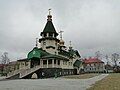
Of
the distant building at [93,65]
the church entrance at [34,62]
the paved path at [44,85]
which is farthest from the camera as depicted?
the distant building at [93,65]

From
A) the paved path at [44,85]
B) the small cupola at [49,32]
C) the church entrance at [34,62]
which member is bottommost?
the paved path at [44,85]

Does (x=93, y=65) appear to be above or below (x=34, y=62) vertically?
above

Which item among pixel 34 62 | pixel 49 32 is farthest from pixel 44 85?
pixel 49 32

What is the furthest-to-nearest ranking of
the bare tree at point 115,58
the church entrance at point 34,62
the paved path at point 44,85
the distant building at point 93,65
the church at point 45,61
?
the distant building at point 93,65, the bare tree at point 115,58, the church entrance at point 34,62, the church at point 45,61, the paved path at point 44,85

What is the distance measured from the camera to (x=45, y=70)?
146 ft

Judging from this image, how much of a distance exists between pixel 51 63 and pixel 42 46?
24.4 feet

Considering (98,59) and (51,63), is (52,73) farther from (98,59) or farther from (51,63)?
(98,59)

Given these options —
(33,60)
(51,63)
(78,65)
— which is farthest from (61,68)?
(78,65)

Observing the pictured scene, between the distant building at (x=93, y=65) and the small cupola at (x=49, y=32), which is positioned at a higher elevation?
the small cupola at (x=49, y=32)

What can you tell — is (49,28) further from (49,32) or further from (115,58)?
(115,58)

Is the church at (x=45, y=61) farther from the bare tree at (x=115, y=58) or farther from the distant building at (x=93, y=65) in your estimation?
the distant building at (x=93, y=65)

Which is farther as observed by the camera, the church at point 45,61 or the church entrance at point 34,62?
the church entrance at point 34,62

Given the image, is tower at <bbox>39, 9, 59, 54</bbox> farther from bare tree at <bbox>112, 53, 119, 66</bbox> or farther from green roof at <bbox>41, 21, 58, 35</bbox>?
bare tree at <bbox>112, 53, 119, 66</bbox>

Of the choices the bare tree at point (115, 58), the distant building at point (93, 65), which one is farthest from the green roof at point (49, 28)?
the distant building at point (93, 65)
